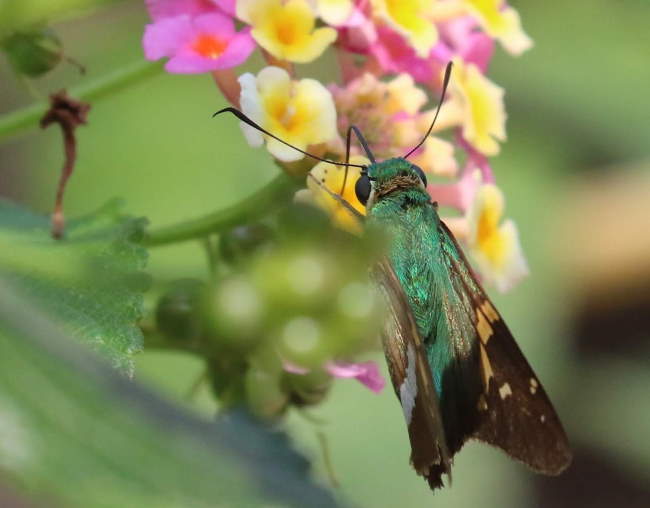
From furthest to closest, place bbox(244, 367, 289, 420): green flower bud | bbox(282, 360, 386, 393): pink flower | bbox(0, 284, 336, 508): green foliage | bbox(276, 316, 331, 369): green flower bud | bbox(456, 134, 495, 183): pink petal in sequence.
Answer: bbox(456, 134, 495, 183): pink petal
bbox(244, 367, 289, 420): green flower bud
bbox(282, 360, 386, 393): pink flower
bbox(276, 316, 331, 369): green flower bud
bbox(0, 284, 336, 508): green foliage

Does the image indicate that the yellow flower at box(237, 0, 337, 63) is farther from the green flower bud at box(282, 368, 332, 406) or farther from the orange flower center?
the green flower bud at box(282, 368, 332, 406)

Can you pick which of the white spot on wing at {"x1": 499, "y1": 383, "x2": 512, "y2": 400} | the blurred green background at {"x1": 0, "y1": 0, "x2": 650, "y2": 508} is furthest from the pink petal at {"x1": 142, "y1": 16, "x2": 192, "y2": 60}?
the blurred green background at {"x1": 0, "y1": 0, "x2": 650, "y2": 508}

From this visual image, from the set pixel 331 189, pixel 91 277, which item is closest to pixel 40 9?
pixel 91 277

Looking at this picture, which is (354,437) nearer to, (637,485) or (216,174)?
(216,174)

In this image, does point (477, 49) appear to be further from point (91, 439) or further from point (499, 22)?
point (91, 439)

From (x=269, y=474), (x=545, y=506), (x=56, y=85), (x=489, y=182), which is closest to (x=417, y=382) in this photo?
(x=489, y=182)

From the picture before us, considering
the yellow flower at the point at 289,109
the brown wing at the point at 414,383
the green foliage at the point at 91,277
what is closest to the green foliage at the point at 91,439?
the green foliage at the point at 91,277
